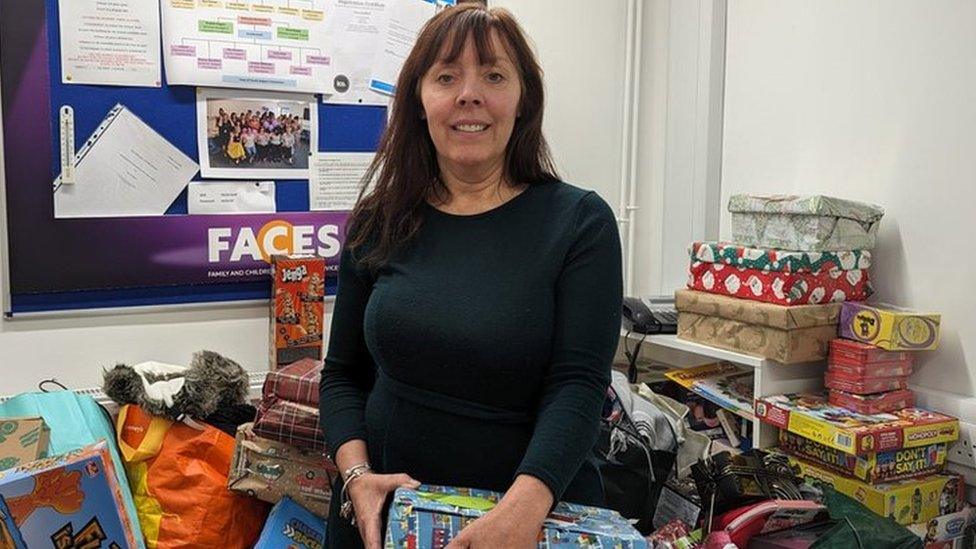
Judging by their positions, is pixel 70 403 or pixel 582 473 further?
pixel 70 403

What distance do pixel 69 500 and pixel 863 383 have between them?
1.93m

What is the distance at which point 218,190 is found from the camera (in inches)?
95.0

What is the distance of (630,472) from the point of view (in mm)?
2014

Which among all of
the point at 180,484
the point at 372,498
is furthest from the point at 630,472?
the point at 180,484

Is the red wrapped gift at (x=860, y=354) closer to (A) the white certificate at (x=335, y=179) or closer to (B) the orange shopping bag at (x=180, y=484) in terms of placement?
(A) the white certificate at (x=335, y=179)

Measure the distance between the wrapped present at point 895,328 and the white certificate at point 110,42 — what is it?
204 centimetres

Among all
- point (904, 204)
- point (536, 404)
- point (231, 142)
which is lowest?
point (536, 404)

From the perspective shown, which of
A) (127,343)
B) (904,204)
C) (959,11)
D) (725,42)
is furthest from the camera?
(725,42)

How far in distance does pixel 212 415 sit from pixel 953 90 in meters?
2.15

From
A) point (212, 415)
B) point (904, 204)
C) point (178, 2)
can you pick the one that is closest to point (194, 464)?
point (212, 415)

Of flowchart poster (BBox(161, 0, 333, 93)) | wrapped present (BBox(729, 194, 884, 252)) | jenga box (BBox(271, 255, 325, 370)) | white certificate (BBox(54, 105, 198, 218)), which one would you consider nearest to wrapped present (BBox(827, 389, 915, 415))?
wrapped present (BBox(729, 194, 884, 252))

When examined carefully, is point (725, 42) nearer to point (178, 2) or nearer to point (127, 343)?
point (178, 2)

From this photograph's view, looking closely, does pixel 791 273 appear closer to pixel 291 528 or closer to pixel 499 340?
pixel 499 340

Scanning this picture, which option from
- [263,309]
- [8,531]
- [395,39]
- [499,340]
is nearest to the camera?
[499,340]
